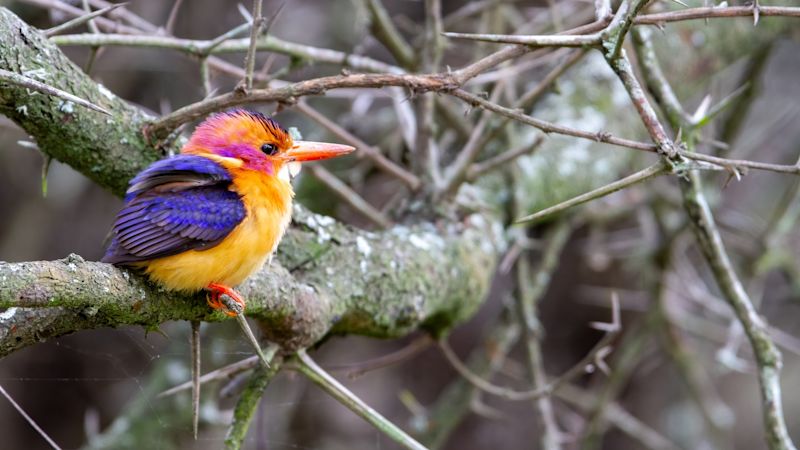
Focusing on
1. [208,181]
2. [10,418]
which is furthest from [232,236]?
[10,418]

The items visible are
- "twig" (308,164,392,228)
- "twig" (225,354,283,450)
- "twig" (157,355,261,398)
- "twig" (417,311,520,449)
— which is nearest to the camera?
"twig" (225,354,283,450)

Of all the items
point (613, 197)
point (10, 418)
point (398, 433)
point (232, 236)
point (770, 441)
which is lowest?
point (10, 418)

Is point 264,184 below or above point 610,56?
below

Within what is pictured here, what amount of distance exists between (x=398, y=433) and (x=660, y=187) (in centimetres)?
256

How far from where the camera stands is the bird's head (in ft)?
8.13

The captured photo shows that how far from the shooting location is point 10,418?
209 inches

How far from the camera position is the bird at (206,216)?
2070 millimetres

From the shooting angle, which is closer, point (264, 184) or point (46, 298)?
point (46, 298)

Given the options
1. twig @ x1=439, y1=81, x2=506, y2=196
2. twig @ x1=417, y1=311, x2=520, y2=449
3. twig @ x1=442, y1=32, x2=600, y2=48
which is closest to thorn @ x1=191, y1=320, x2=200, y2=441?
twig @ x1=442, y1=32, x2=600, y2=48

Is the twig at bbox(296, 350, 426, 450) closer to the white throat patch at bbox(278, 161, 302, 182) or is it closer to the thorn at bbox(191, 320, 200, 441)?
the thorn at bbox(191, 320, 200, 441)

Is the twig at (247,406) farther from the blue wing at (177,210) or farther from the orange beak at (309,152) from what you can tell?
the orange beak at (309,152)

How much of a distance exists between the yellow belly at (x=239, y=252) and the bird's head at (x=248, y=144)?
0.47 feet

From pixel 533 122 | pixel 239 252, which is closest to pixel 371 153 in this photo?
pixel 239 252

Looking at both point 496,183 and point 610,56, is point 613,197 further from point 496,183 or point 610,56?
point 610,56
